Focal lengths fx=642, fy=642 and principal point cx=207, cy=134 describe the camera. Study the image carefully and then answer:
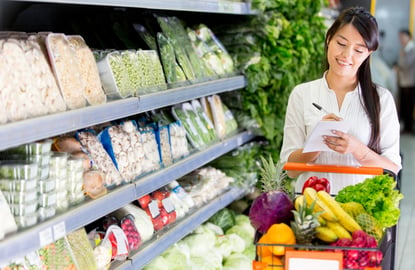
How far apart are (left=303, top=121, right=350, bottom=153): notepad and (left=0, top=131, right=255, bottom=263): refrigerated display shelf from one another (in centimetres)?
89

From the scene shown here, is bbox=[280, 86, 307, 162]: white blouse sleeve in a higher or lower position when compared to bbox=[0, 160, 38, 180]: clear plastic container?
lower

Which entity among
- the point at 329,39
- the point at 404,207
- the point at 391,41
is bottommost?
the point at 404,207

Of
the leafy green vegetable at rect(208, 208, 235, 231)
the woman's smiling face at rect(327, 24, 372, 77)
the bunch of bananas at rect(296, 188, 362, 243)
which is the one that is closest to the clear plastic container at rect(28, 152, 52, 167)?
the bunch of bananas at rect(296, 188, 362, 243)

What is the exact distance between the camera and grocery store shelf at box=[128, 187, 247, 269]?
10.4 feet

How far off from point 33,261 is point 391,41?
12089 mm

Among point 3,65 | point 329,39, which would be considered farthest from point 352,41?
point 3,65

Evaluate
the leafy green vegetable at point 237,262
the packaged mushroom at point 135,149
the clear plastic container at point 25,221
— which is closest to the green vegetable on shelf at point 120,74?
the packaged mushroom at point 135,149

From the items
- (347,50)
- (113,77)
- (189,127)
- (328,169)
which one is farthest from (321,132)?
(189,127)

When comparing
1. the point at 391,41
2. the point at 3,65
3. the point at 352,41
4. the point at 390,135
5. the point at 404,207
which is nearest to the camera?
the point at 3,65

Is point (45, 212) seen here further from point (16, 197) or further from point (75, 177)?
point (75, 177)

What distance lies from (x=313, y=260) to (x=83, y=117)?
44.9 inches

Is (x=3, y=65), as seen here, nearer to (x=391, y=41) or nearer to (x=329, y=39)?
(x=329, y=39)

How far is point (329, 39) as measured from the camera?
3.09m

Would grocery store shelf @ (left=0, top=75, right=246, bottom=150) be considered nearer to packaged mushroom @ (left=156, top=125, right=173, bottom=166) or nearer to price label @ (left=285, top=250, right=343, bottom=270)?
packaged mushroom @ (left=156, top=125, right=173, bottom=166)
